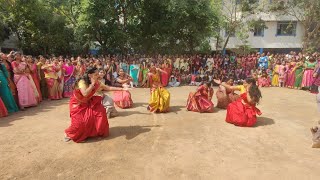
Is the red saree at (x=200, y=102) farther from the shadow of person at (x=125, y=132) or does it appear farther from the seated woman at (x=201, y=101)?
the shadow of person at (x=125, y=132)

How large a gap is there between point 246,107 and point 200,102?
1.54m

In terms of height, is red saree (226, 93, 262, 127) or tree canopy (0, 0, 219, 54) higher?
tree canopy (0, 0, 219, 54)

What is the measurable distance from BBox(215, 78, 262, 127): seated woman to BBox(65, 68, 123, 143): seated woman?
2912mm

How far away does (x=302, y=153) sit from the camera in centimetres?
511

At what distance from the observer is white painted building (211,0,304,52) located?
91.5ft

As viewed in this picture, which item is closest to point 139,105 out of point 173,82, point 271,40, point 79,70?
point 79,70

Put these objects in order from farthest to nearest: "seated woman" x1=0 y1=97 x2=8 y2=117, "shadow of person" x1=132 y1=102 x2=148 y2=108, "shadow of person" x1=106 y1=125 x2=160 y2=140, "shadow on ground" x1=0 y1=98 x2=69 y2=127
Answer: "shadow of person" x1=132 y1=102 x2=148 y2=108 < "seated woman" x1=0 y1=97 x2=8 y2=117 < "shadow on ground" x1=0 y1=98 x2=69 y2=127 < "shadow of person" x1=106 y1=125 x2=160 y2=140

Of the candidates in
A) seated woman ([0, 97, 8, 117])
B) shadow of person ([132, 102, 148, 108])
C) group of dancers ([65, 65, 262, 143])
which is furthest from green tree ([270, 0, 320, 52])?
seated woman ([0, 97, 8, 117])

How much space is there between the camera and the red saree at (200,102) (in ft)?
26.7

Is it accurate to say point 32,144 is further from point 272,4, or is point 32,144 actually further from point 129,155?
point 272,4

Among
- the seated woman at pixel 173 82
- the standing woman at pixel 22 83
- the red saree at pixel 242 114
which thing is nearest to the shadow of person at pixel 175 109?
the red saree at pixel 242 114

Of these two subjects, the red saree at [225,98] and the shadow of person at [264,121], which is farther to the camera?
the red saree at [225,98]

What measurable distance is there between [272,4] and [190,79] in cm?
1336

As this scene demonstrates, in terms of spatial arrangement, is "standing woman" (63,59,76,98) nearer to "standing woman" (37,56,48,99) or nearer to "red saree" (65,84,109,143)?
"standing woman" (37,56,48,99)
